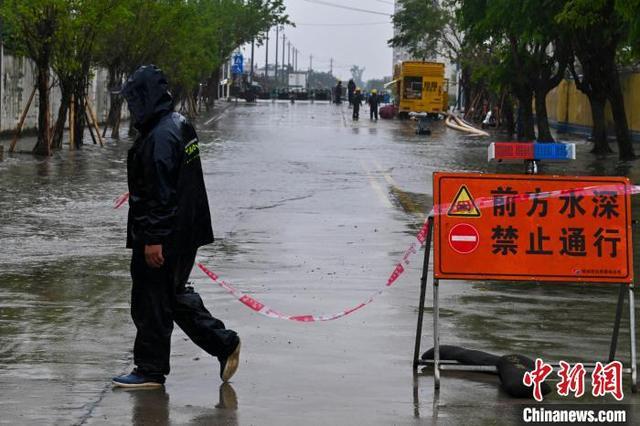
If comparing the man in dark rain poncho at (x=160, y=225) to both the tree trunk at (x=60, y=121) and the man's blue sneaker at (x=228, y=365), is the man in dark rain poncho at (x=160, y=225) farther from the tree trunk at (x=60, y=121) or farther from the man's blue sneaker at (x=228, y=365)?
the tree trunk at (x=60, y=121)

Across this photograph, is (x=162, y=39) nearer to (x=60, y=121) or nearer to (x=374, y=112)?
(x=60, y=121)

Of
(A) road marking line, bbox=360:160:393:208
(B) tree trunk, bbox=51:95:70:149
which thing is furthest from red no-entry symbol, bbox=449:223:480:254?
(B) tree trunk, bbox=51:95:70:149

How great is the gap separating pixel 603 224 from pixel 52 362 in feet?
11.3

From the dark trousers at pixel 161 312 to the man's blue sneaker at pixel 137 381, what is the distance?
0.12 feet

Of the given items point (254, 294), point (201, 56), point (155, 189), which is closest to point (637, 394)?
point (155, 189)

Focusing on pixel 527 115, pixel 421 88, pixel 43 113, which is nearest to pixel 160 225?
pixel 43 113

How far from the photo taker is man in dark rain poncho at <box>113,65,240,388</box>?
804 centimetres

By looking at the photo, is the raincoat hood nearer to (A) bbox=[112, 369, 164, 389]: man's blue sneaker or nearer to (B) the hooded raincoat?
(B) the hooded raincoat

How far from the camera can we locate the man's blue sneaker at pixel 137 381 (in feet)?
26.7

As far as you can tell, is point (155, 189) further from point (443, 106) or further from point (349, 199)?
point (443, 106)

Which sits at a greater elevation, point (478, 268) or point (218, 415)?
point (478, 268)

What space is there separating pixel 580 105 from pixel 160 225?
50162 mm

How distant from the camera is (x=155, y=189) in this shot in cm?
802

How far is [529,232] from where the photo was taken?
8.54m
